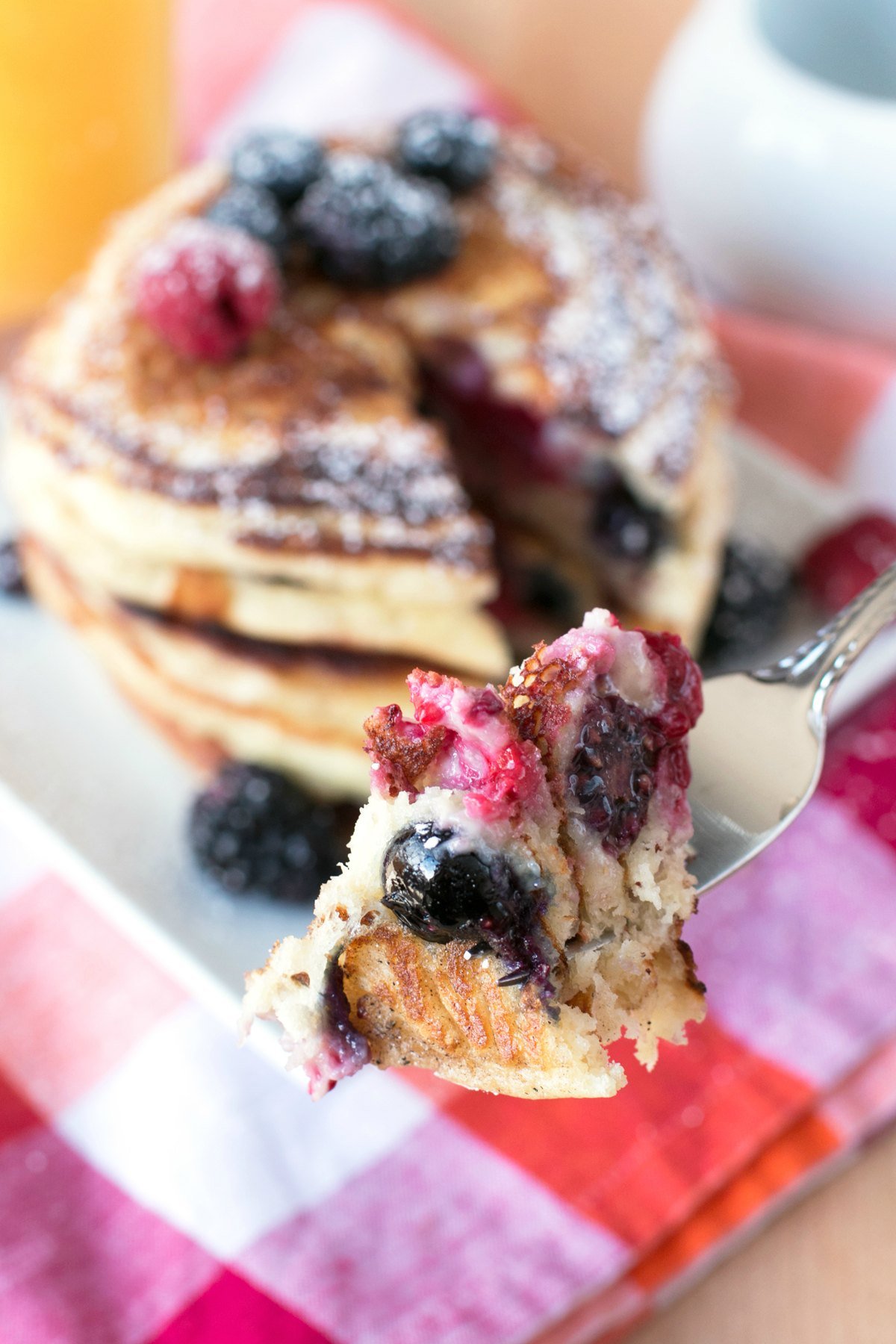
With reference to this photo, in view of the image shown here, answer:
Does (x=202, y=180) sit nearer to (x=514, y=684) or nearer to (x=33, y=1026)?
(x=33, y=1026)

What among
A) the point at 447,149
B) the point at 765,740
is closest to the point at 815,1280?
the point at 765,740

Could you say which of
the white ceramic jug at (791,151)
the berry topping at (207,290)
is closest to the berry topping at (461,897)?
the berry topping at (207,290)

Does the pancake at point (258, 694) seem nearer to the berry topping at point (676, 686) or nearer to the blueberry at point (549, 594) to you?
the blueberry at point (549, 594)

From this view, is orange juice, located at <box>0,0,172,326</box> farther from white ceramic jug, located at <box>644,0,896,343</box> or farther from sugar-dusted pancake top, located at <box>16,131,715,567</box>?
white ceramic jug, located at <box>644,0,896,343</box>

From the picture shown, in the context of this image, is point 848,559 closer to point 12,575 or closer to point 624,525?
point 624,525

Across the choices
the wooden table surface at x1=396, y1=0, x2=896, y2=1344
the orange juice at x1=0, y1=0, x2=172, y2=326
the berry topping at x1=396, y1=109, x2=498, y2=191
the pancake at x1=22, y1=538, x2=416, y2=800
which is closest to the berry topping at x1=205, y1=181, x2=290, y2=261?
the berry topping at x1=396, y1=109, x2=498, y2=191
